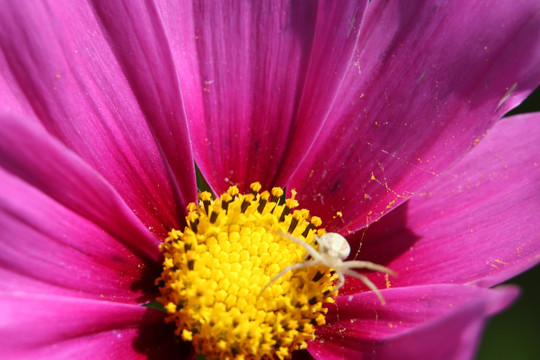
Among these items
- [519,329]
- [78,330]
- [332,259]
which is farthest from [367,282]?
[519,329]

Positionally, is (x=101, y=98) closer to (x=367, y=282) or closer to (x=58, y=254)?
(x=58, y=254)

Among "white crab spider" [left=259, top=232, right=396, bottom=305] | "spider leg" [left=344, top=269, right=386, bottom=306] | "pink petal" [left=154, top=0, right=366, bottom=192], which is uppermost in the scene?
"pink petal" [left=154, top=0, right=366, bottom=192]

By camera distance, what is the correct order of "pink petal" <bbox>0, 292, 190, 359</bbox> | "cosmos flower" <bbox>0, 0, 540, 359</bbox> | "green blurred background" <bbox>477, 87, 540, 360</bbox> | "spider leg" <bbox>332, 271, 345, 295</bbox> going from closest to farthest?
"pink petal" <bbox>0, 292, 190, 359</bbox>
"cosmos flower" <bbox>0, 0, 540, 359</bbox>
"spider leg" <bbox>332, 271, 345, 295</bbox>
"green blurred background" <bbox>477, 87, 540, 360</bbox>

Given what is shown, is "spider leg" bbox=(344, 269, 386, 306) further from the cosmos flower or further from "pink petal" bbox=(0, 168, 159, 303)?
"pink petal" bbox=(0, 168, 159, 303)

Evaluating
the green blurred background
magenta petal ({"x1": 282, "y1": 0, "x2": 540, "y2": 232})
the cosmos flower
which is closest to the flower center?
the cosmos flower

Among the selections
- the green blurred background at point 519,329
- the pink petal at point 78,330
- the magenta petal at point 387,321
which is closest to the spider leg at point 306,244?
the magenta petal at point 387,321

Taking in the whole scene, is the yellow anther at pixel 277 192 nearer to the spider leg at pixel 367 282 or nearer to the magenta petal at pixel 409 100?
the magenta petal at pixel 409 100

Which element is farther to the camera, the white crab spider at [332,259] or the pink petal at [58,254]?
the white crab spider at [332,259]

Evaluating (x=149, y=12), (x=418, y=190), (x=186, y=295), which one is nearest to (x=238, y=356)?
(x=186, y=295)
